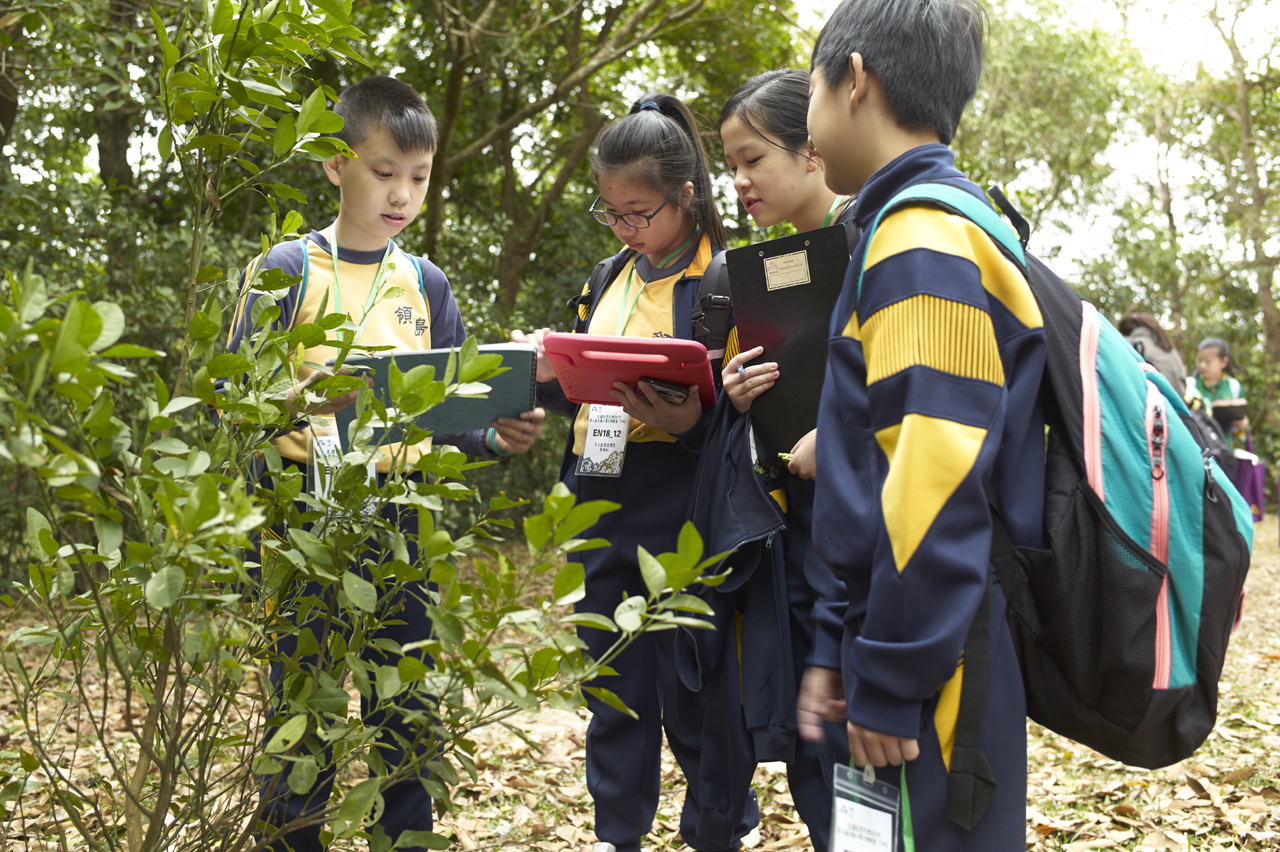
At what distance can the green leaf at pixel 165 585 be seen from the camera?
1.12 m

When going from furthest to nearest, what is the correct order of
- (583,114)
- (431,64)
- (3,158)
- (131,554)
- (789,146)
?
(583,114) → (431,64) → (3,158) → (789,146) → (131,554)

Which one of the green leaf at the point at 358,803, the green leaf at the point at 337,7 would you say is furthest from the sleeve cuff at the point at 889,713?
the green leaf at the point at 337,7

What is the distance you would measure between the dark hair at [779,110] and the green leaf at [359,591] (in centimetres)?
133

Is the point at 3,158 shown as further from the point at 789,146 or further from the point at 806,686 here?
the point at 806,686

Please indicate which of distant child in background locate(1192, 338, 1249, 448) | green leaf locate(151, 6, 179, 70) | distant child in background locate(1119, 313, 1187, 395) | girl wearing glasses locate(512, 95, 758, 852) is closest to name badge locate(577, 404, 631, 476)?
girl wearing glasses locate(512, 95, 758, 852)

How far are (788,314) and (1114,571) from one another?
83 centimetres

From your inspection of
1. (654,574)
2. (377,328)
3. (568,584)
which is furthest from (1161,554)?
(377,328)

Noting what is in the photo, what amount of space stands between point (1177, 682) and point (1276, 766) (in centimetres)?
274

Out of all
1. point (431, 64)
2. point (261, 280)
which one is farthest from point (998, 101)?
point (261, 280)

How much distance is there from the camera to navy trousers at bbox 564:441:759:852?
237 cm

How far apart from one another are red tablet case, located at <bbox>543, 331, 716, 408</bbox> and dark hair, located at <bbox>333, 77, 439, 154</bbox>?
68 cm

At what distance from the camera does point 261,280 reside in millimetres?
1556

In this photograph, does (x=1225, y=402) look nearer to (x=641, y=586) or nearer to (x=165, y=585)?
(x=641, y=586)

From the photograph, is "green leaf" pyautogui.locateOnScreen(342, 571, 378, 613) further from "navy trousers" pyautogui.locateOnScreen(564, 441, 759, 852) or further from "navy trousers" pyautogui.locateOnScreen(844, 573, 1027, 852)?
"navy trousers" pyautogui.locateOnScreen(564, 441, 759, 852)
